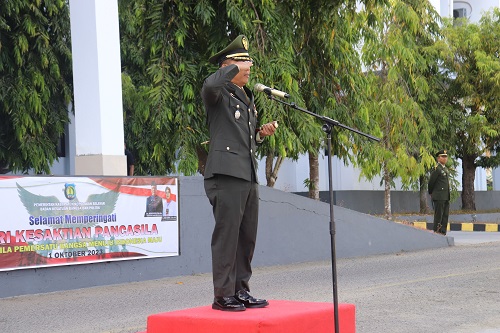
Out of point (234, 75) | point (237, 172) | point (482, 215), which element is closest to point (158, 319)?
point (237, 172)

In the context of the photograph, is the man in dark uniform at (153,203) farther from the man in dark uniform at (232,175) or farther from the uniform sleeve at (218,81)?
the uniform sleeve at (218,81)

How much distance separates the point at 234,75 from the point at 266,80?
330 inches

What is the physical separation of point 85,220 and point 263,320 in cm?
604

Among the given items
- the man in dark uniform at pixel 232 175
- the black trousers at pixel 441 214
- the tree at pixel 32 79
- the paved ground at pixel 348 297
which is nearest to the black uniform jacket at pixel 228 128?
the man in dark uniform at pixel 232 175

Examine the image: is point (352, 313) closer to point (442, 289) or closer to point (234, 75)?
point (234, 75)

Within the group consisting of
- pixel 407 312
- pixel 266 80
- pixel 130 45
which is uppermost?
pixel 130 45

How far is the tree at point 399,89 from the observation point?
2223 cm

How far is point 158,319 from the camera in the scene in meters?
6.76

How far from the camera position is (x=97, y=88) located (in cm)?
1338

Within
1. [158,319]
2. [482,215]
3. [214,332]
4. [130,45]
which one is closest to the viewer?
[214,332]

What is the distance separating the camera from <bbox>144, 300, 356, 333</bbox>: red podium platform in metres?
6.11

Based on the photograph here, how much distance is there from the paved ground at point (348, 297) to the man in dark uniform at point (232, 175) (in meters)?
1.81

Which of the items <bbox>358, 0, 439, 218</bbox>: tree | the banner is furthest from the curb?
the banner

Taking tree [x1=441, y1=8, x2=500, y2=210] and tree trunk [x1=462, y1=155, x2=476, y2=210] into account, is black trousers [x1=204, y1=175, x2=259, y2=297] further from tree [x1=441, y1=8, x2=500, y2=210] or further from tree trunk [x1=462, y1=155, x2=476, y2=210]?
tree trunk [x1=462, y1=155, x2=476, y2=210]
